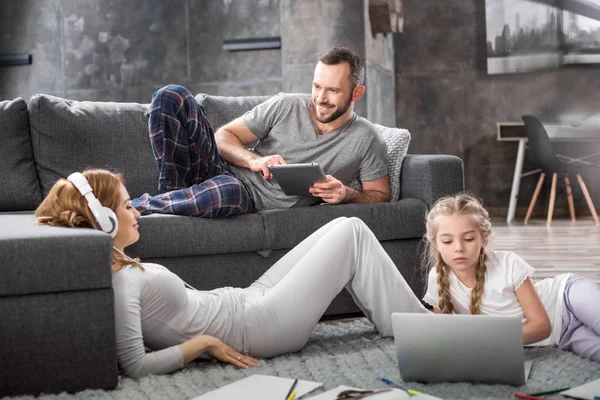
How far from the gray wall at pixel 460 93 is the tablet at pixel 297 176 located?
471cm

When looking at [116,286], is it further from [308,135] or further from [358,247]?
[308,135]

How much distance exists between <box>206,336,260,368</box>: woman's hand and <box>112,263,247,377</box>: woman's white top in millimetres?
49

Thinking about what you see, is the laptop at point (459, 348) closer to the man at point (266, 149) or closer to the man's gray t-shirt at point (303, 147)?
the man at point (266, 149)

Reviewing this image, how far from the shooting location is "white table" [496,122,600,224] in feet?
23.0

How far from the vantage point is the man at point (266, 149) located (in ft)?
9.25

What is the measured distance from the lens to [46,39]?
22.9 feet

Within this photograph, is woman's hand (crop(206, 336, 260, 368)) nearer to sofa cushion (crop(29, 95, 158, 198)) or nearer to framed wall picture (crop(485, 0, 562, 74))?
sofa cushion (crop(29, 95, 158, 198))

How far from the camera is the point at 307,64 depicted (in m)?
5.64

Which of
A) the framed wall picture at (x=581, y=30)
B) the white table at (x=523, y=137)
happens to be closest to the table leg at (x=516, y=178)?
the white table at (x=523, y=137)

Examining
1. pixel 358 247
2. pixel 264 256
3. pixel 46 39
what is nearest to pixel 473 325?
pixel 358 247

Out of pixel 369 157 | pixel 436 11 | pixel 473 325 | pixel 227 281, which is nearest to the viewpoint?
pixel 473 325

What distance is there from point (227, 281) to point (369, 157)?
76 centimetres

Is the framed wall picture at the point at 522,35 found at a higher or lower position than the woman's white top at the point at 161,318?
higher

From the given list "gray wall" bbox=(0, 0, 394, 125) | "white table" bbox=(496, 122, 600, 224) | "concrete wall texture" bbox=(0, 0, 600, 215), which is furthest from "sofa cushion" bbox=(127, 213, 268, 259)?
"white table" bbox=(496, 122, 600, 224)
